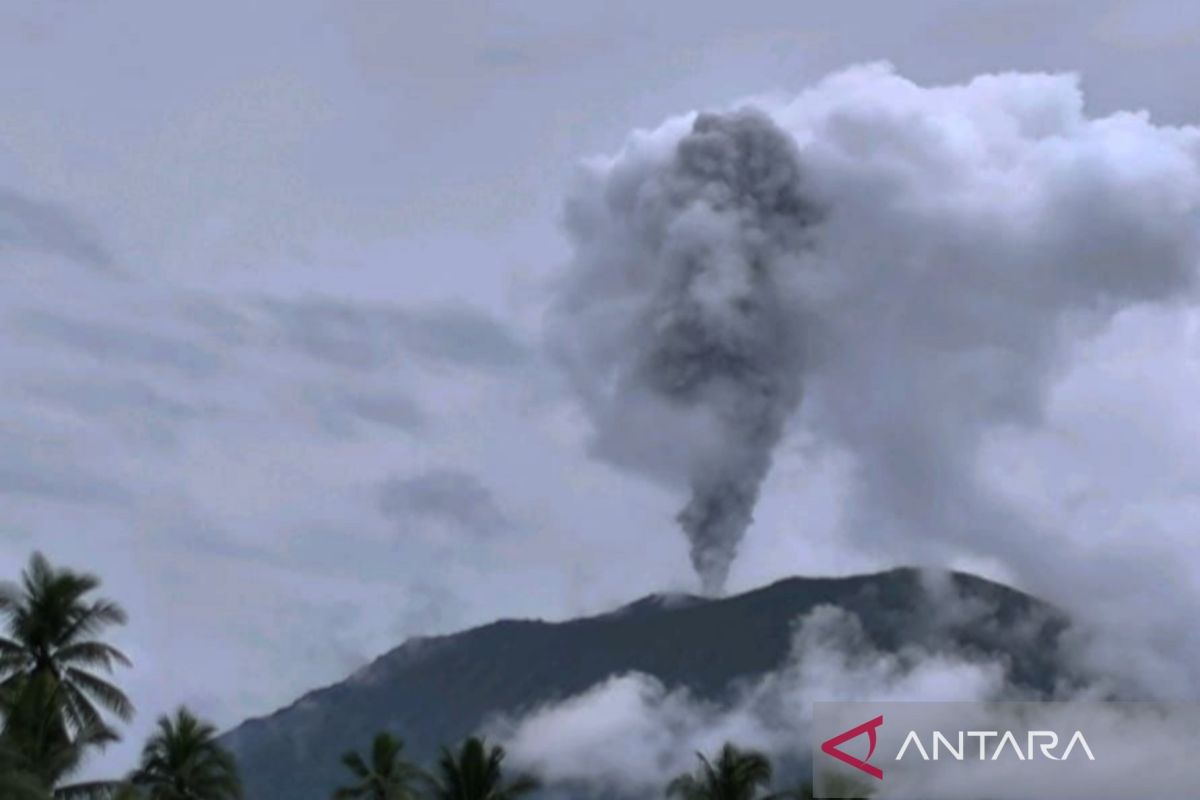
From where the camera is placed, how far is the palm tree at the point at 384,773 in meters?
88.5

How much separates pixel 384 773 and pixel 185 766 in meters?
10.9

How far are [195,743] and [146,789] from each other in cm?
244

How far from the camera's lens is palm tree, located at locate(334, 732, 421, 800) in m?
88.5

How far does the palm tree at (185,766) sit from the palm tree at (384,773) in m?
7.69

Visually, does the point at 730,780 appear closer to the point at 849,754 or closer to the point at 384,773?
the point at 384,773

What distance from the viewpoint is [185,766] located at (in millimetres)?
80688

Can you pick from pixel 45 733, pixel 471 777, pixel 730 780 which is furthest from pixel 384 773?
pixel 45 733

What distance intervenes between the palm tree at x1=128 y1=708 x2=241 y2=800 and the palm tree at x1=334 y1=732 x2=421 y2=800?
7.69 metres

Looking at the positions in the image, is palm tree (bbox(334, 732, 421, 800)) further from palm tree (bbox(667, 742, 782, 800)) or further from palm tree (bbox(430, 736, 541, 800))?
palm tree (bbox(667, 742, 782, 800))

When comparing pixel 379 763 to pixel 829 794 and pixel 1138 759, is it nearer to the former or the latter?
pixel 829 794

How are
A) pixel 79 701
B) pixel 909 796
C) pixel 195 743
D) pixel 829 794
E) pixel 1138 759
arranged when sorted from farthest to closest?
pixel 1138 759, pixel 909 796, pixel 195 743, pixel 79 701, pixel 829 794

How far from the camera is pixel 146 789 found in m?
81.1

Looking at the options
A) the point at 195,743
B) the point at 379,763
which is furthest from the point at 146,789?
Answer: the point at 379,763

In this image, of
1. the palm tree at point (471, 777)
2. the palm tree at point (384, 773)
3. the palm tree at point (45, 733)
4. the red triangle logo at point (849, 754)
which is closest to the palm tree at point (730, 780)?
the palm tree at point (471, 777)
